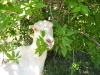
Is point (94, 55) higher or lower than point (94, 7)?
lower

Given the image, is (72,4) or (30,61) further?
(30,61)

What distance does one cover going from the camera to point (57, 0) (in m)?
2.70

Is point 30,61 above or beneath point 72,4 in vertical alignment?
beneath

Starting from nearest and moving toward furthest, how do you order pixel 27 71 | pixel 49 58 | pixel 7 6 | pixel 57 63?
pixel 7 6, pixel 27 71, pixel 49 58, pixel 57 63

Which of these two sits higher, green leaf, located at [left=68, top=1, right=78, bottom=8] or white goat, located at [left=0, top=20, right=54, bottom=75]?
green leaf, located at [left=68, top=1, right=78, bottom=8]

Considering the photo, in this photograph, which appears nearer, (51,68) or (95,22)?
(95,22)

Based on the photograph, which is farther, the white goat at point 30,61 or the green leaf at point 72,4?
the white goat at point 30,61

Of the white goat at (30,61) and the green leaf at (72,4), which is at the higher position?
the green leaf at (72,4)

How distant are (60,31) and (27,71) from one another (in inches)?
28.9

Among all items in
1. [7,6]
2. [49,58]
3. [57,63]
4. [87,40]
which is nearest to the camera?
[7,6]

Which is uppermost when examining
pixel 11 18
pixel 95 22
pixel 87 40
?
pixel 11 18

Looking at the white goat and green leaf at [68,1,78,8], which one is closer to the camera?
green leaf at [68,1,78,8]

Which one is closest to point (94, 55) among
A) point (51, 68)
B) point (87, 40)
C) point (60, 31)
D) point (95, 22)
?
point (87, 40)

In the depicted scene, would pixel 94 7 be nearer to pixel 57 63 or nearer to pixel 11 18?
pixel 11 18
